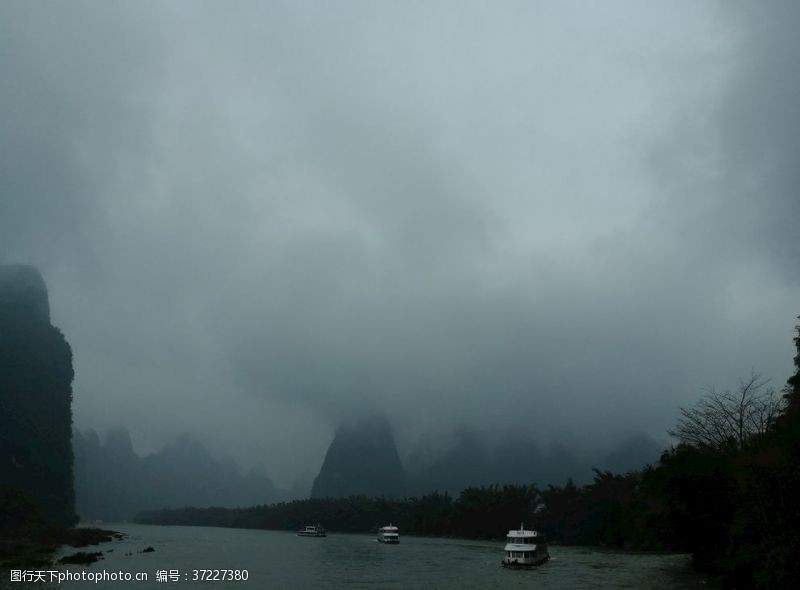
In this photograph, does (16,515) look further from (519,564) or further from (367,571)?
(519,564)

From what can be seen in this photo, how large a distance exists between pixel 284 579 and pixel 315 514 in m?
114

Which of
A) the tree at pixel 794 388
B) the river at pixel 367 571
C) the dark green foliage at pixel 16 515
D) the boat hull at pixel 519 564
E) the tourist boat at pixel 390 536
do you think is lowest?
the river at pixel 367 571

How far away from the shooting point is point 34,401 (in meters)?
108

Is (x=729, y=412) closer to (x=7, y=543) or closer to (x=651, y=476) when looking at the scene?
(x=651, y=476)

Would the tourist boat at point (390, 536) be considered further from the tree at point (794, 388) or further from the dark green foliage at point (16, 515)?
the tree at point (794, 388)

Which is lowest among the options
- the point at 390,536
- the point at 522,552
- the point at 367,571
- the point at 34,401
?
the point at 367,571

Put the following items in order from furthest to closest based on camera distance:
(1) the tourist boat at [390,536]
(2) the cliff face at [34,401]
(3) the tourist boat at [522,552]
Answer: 1. (2) the cliff face at [34,401]
2. (1) the tourist boat at [390,536]
3. (3) the tourist boat at [522,552]

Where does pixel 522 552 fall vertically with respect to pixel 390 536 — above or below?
above

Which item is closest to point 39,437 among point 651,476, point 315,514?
point 315,514

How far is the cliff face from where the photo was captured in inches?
3777

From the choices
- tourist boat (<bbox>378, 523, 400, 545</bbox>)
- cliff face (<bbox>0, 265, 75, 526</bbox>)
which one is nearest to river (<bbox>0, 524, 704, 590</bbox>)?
tourist boat (<bbox>378, 523, 400, 545</bbox>)

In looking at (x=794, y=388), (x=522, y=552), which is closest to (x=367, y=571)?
(x=522, y=552)

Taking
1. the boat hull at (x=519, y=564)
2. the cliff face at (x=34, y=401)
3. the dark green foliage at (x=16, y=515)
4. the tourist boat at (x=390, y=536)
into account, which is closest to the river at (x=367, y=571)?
the boat hull at (x=519, y=564)

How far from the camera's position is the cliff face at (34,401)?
95.9 meters
